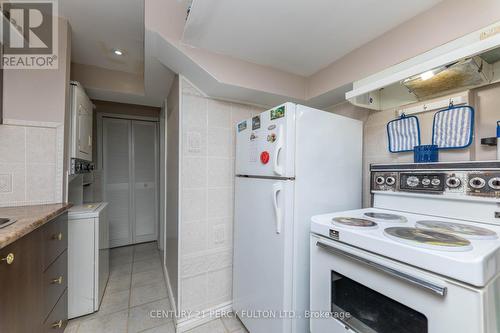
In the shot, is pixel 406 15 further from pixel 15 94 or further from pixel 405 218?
pixel 15 94

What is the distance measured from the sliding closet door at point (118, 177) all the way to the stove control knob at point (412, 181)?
3.59 metres

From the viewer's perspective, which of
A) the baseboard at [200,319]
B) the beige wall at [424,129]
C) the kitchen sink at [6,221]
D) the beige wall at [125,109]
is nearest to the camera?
the kitchen sink at [6,221]

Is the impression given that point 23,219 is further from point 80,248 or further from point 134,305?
point 134,305

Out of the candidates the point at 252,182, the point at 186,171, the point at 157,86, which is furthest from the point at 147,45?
the point at 252,182

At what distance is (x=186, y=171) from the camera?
1.67 metres

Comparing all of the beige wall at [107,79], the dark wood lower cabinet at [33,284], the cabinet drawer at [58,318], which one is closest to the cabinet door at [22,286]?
the dark wood lower cabinet at [33,284]

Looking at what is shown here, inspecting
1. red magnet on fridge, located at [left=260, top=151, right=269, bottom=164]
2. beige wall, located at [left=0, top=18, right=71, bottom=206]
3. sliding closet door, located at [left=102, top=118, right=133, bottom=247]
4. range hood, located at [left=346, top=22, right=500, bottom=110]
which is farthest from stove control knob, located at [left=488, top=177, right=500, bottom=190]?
sliding closet door, located at [left=102, top=118, right=133, bottom=247]

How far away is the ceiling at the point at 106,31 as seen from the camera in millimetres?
1451

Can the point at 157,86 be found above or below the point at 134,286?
above

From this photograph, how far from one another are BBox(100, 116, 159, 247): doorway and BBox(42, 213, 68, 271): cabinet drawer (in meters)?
1.81

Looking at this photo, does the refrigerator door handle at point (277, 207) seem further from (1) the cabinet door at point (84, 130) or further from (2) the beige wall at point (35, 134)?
(1) the cabinet door at point (84, 130)

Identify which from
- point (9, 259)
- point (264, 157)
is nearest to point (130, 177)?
point (9, 259)

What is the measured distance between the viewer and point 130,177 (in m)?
3.33

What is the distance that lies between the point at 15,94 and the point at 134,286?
79.8 inches
